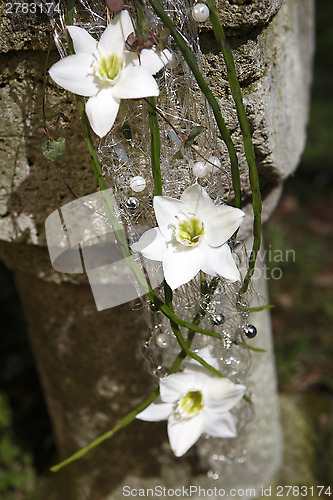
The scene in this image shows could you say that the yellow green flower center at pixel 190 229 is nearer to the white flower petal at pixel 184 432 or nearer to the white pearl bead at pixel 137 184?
the white pearl bead at pixel 137 184

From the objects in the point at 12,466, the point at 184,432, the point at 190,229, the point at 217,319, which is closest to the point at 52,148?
the point at 190,229

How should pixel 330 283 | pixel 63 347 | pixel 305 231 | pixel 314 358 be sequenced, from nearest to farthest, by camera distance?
1. pixel 63 347
2. pixel 314 358
3. pixel 330 283
4. pixel 305 231

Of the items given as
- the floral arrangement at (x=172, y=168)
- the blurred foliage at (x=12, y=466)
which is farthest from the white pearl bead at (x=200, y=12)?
the blurred foliage at (x=12, y=466)

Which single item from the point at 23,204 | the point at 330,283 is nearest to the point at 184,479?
the point at 23,204

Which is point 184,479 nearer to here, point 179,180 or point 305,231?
point 179,180

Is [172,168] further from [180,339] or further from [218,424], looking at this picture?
[218,424]

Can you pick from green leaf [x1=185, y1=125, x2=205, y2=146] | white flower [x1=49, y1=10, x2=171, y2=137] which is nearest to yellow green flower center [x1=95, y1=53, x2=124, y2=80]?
white flower [x1=49, y1=10, x2=171, y2=137]
